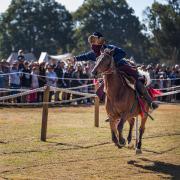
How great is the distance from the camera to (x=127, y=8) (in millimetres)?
116375

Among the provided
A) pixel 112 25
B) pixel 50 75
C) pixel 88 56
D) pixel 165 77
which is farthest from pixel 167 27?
Result: pixel 88 56

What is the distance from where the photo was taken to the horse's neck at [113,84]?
11.5 metres

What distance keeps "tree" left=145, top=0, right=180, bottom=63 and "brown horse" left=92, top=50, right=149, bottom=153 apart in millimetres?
64329

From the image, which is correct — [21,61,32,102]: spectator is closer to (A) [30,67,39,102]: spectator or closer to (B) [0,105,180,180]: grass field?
(A) [30,67,39,102]: spectator

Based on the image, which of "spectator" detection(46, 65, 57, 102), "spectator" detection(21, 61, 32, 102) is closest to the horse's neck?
"spectator" detection(21, 61, 32, 102)

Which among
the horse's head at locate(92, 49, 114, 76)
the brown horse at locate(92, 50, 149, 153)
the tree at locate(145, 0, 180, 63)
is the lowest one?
the brown horse at locate(92, 50, 149, 153)

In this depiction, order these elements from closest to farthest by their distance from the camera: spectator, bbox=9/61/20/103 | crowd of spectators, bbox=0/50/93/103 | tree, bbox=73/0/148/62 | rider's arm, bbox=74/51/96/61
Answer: rider's arm, bbox=74/51/96/61, spectator, bbox=9/61/20/103, crowd of spectators, bbox=0/50/93/103, tree, bbox=73/0/148/62

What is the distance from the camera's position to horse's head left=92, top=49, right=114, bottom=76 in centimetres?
1095

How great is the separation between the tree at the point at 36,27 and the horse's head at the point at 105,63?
91644 mm

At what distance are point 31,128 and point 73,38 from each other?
3573 inches

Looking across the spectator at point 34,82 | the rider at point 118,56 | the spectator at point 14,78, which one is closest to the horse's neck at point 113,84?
the rider at point 118,56

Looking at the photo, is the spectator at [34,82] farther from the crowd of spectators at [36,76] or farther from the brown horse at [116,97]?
the brown horse at [116,97]

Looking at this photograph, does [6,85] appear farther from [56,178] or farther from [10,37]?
[10,37]

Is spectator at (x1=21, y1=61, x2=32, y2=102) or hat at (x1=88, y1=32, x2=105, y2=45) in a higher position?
hat at (x1=88, y1=32, x2=105, y2=45)
